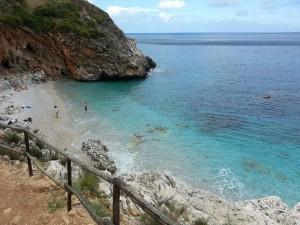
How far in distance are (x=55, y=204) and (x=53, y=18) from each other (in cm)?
5501

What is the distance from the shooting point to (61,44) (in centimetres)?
5694

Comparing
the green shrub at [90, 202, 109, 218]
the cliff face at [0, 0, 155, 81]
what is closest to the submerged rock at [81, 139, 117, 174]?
the green shrub at [90, 202, 109, 218]

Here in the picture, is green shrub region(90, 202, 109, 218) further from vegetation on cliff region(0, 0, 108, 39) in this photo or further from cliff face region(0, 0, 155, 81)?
vegetation on cliff region(0, 0, 108, 39)

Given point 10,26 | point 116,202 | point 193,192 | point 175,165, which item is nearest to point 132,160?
point 175,165

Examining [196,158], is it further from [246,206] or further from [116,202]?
[116,202]

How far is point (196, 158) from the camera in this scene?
2523 cm

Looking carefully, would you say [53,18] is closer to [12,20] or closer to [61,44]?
[61,44]

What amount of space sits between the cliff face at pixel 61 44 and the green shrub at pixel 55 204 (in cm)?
4618

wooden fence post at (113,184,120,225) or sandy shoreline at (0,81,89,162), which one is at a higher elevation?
wooden fence post at (113,184,120,225)

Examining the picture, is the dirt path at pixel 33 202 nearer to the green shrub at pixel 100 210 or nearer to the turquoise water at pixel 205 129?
the green shrub at pixel 100 210

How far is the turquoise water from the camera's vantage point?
887 inches

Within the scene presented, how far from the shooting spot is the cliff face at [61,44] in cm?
5319

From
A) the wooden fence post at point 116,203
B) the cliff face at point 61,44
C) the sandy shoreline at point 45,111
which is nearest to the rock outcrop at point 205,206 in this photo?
the wooden fence post at point 116,203

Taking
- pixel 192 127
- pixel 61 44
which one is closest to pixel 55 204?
pixel 192 127
